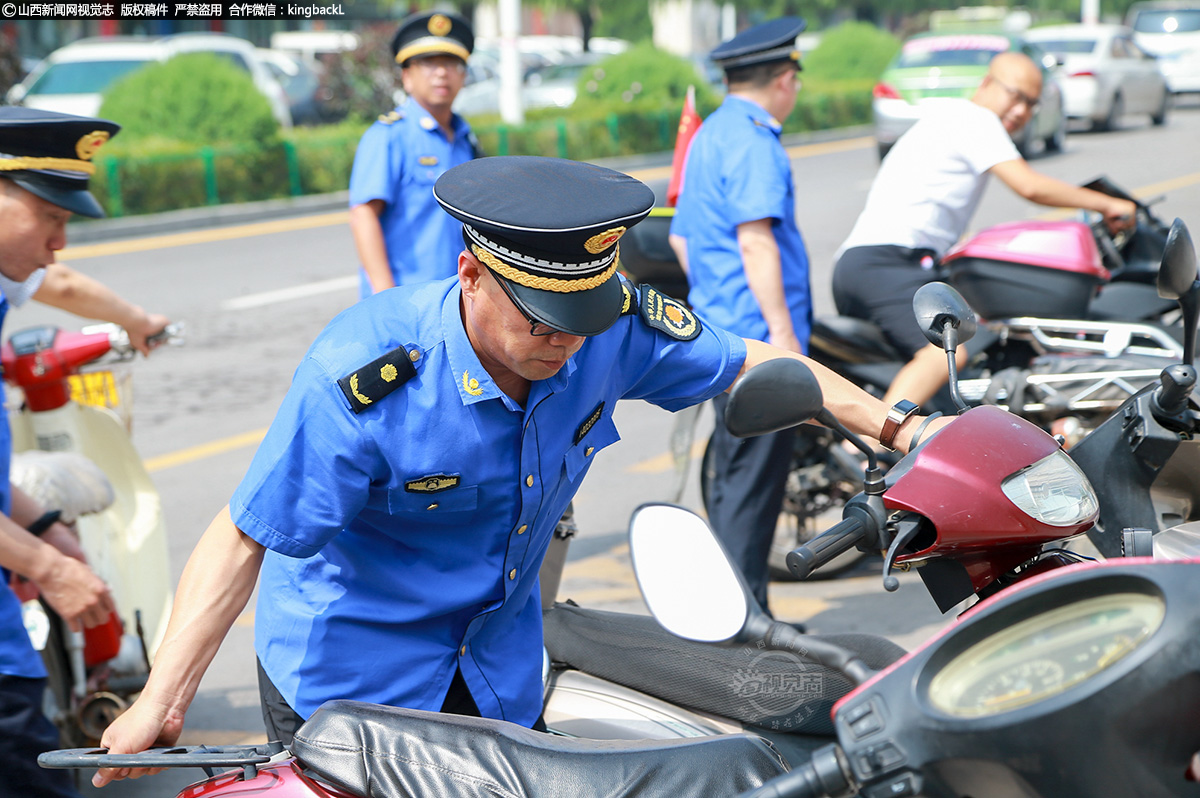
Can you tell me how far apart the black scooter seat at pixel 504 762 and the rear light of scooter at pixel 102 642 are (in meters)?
1.92

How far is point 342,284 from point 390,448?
337 inches

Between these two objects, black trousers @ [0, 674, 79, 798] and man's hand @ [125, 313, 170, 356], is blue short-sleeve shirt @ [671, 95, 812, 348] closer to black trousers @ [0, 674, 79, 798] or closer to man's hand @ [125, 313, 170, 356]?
man's hand @ [125, 313, 170, 356]

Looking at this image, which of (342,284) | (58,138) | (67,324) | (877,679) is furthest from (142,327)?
(342,284)

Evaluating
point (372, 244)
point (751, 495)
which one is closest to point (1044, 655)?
point (751, 495)

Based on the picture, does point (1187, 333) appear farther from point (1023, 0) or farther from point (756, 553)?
point (1023, 0)

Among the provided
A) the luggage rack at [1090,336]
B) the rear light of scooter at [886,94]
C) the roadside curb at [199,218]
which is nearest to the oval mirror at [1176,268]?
the luggage rack at [1090,336]

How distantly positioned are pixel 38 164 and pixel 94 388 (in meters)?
1.21

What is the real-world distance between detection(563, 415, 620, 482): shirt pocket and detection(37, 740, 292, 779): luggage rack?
2.19ft

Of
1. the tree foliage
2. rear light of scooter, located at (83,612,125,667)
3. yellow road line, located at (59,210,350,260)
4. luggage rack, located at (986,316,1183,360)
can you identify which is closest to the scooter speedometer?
rear light of scooter, located at (83,612,125,667)

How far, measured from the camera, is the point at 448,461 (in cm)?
193

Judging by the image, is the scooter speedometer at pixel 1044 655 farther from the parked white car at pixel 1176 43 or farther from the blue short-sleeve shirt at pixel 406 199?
the parked white car at pixel 1176 43

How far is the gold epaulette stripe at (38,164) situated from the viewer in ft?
8.37

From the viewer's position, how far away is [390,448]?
1.89 metres

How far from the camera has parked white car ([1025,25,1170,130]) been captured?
1878 cm
